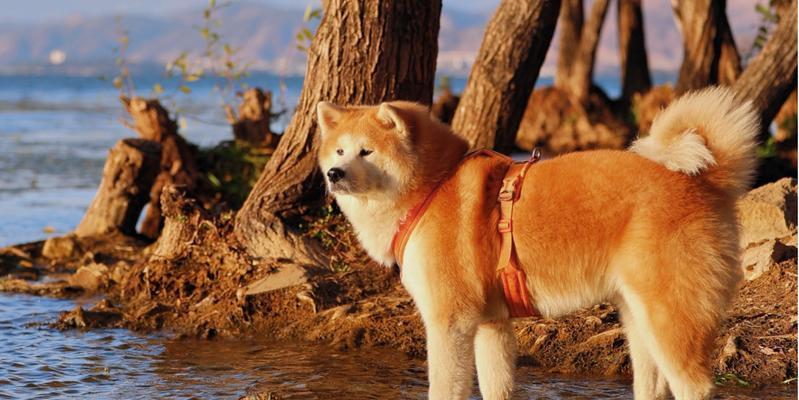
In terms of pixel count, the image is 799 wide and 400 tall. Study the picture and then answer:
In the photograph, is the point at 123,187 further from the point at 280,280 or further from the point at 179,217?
the point at 280,280

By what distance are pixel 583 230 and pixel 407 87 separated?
3684 mm

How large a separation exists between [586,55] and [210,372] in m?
14.5

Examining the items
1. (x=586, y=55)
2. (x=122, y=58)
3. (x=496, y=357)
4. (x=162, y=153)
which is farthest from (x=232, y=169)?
(x=586, y=55)

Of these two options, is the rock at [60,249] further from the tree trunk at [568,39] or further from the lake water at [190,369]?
the tree trunk at [568,39]

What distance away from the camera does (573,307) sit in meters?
5.46

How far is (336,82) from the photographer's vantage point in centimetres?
847

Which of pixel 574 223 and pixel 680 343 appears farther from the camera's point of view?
Answer: pixel 574 223

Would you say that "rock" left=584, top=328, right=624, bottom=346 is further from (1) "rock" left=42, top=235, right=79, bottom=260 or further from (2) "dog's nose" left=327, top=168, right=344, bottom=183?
(1) "rock" left=42, top=235, right=79, bottom=260

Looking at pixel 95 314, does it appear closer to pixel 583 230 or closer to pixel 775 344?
pixel 583 230

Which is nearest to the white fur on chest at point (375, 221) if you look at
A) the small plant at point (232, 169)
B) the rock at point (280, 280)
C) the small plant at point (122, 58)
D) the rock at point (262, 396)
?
the rock at point (262, 396)

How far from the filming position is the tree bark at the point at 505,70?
9.44 meters

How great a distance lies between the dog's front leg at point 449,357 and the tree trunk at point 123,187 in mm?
6128

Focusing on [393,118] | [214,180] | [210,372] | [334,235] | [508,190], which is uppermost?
[393,118]

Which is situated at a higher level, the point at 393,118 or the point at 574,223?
the point at 393,118
